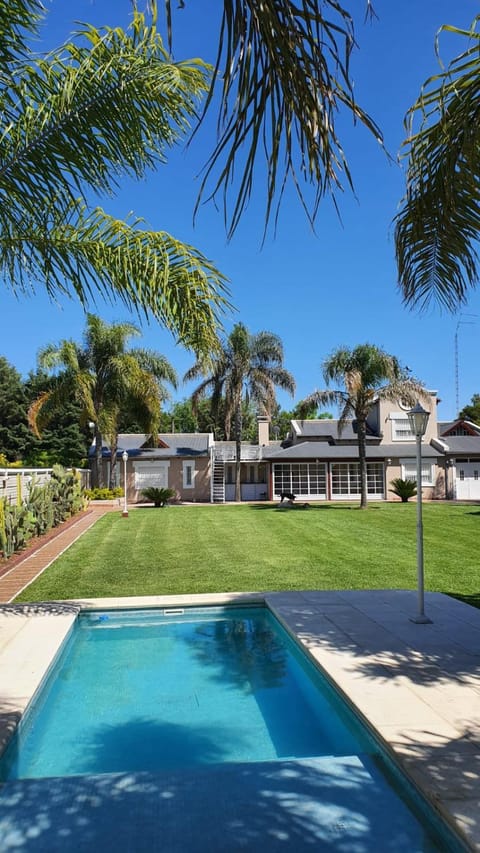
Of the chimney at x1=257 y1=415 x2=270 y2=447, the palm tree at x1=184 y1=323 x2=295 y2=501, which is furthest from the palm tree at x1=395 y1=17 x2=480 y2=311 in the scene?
the chimney at x1=257 y1=415 x2=270 y2=447

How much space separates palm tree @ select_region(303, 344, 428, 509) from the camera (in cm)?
2453

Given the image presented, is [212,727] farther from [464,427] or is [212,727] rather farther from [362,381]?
[464,427]

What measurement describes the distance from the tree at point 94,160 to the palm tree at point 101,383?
Answer: 23647 millimetres

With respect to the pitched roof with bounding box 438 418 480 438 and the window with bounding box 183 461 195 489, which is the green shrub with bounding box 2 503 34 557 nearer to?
the window with bounding box 183 461 195 489

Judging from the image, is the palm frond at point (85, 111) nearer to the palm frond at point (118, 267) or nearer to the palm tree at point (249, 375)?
the palm frond at point (118, 267)

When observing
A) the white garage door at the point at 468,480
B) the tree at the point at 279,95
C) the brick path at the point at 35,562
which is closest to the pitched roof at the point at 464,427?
the white garage door at the point at 468,480

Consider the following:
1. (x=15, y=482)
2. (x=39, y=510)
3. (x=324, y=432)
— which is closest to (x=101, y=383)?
(x=324, y=432)

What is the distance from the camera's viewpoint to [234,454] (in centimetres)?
3412

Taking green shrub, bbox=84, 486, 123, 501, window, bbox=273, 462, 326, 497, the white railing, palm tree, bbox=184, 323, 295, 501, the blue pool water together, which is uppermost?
palm tree, bbox=184, 323, 295, 501

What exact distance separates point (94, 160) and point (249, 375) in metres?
26.6

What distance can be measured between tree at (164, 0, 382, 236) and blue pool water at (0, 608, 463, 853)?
3.17 meters

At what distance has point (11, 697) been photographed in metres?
4.95

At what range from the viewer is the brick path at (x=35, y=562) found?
963 centimetres

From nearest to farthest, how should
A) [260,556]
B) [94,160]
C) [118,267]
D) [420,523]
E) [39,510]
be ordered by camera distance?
[94,160] < [118,267] < [420,523] < [260,556] < [39,510]
